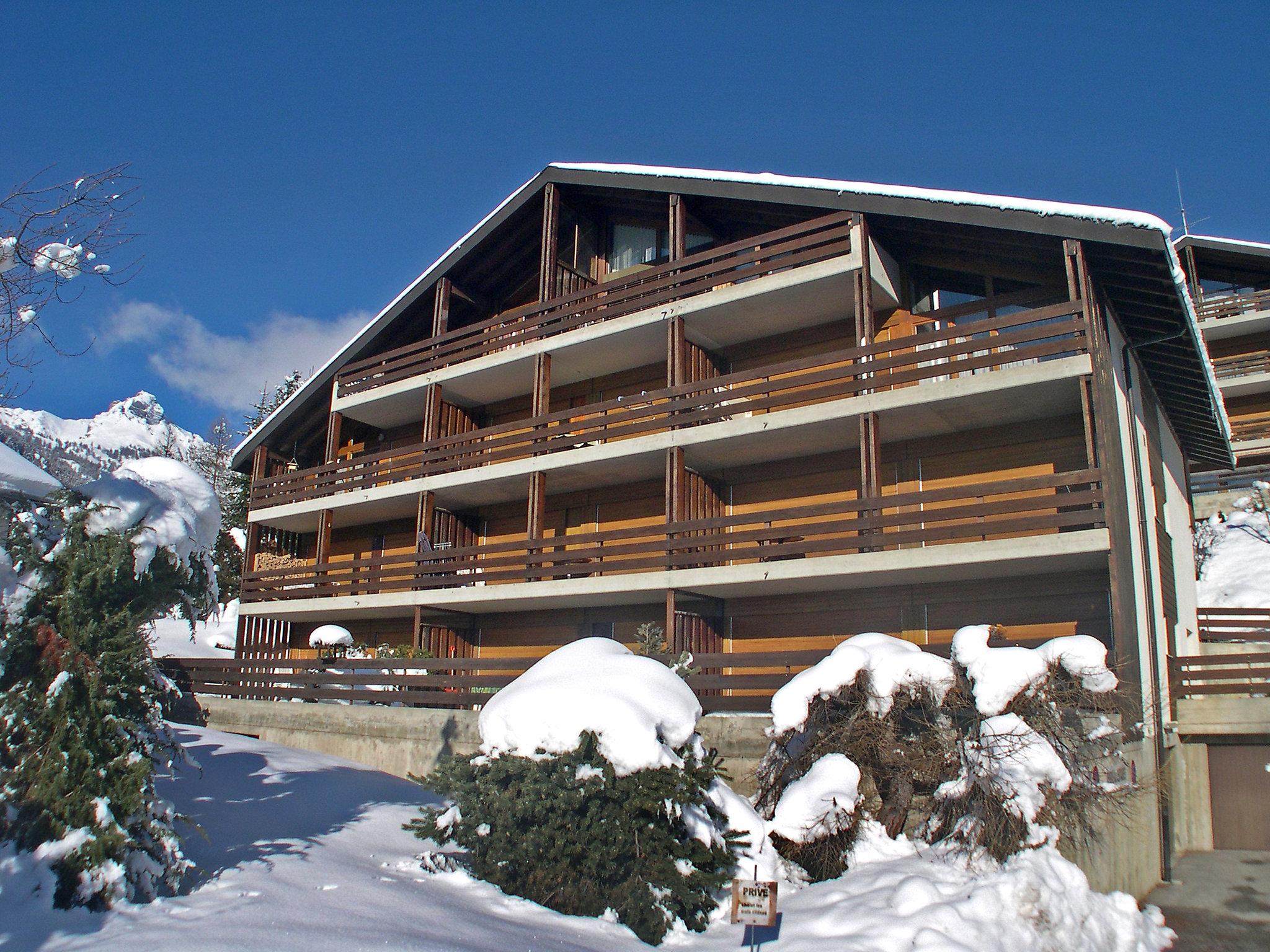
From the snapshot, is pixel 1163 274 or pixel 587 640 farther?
pixel 1163 274

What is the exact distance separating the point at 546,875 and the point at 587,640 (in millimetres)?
2517

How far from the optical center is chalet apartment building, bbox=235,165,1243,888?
15.3m

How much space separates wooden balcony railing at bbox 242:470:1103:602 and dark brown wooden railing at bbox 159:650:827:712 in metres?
2.01

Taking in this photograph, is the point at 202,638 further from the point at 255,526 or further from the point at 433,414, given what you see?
the point at 433,414

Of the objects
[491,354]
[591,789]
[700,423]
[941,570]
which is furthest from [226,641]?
[591,789]

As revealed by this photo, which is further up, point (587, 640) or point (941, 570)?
point (941, 570)

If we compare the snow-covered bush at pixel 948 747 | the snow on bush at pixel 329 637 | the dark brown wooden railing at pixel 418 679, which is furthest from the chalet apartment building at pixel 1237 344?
the snow on bush at pixel 329 637

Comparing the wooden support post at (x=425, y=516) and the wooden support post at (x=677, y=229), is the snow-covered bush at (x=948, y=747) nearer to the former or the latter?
the wooden support post at (x=677, y=229)

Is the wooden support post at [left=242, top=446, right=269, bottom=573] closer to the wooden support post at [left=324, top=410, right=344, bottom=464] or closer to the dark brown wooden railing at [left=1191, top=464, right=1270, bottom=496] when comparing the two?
the wooden support post at [left=324, top=410, right=344, bottom=464]

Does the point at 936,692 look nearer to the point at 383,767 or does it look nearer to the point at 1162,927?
the point at 1162,927

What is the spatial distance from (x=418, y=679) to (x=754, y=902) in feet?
38.5

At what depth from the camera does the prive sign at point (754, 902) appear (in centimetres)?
736

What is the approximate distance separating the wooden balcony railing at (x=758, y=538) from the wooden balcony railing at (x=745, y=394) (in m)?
2.01

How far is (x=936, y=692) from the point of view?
1044 cm
